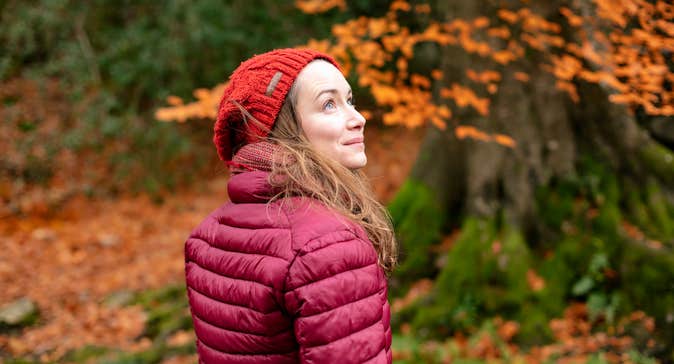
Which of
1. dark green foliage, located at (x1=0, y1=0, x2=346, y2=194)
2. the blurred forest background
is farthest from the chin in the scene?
dark green foliage, located at (x1=0, y1=0, x2=346, y2=194)

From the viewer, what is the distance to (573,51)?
5.24 metres

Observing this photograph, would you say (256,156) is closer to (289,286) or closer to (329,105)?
(329,105)

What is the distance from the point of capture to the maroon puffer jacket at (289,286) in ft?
4.72

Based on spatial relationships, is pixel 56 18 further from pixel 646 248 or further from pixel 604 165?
pixel 646 248

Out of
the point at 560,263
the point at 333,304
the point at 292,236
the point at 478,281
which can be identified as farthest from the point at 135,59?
the point at 333,304

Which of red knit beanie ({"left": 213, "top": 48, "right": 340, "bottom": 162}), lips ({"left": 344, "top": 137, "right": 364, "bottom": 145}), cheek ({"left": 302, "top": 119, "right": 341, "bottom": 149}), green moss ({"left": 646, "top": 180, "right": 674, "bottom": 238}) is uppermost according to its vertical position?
red knit beanie ({"left": 213, "top": 48, "right": 340, "bottom": 162})

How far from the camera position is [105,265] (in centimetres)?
834

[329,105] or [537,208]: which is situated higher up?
[329,105]

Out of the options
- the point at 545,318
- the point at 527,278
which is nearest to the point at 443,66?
the point at 527,278

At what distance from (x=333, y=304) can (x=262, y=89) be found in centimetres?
74

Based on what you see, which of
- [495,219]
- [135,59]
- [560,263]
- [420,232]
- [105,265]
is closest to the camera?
[560,263]

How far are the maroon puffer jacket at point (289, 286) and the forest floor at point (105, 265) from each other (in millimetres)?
4268

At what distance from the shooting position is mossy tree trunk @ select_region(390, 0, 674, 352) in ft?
18.0

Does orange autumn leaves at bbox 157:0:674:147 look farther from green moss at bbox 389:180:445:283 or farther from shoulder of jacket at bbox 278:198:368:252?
shoulder of jacket at bbox 278:198:368:252
